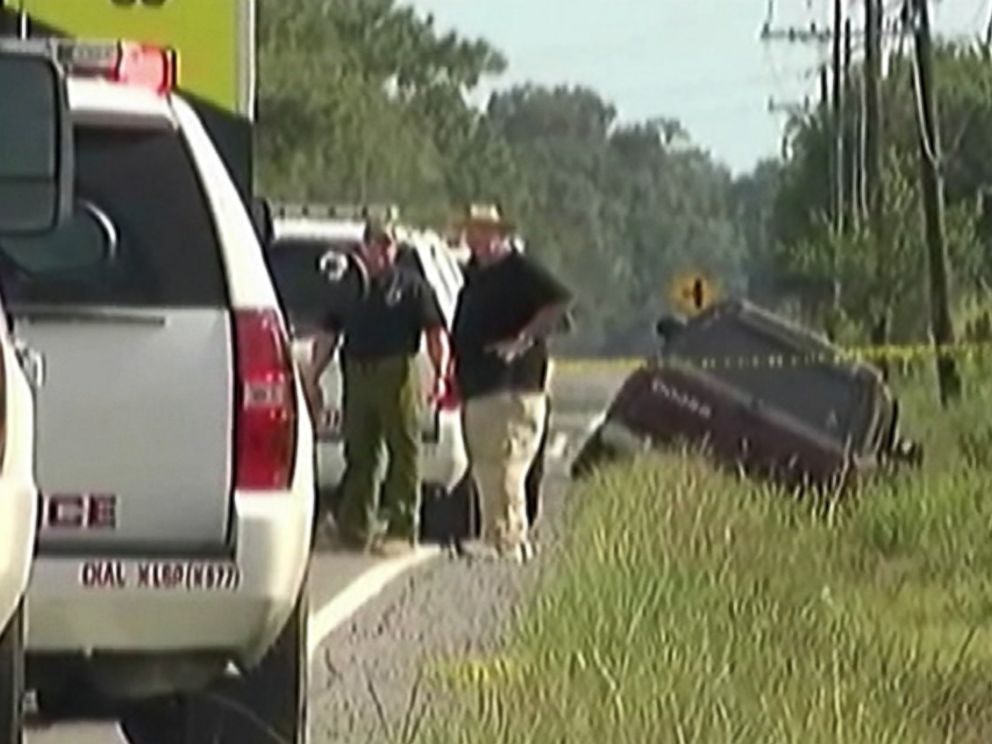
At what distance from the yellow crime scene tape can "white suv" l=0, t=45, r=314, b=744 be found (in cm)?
1403

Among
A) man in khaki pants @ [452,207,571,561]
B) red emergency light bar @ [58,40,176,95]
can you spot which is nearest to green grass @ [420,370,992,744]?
man in khaki pants @ [452,207,571,561]

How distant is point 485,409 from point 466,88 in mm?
66671

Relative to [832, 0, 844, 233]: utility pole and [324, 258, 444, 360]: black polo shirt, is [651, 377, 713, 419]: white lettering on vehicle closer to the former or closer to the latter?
[324, 258, 444, 360]: black polo shirt

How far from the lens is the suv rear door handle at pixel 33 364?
350 inches

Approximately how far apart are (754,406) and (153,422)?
46.6 feet

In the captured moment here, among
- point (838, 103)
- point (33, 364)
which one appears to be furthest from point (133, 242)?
point (838, 103)

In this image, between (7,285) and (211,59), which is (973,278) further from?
(7,285)

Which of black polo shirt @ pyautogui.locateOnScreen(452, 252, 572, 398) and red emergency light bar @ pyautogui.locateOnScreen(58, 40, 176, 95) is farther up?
red emergency light bar @ pyautogui.locateOnScreen(58, 40, 176, 95)

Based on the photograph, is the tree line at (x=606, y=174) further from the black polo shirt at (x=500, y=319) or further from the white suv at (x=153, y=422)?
the white suv at (x=153, y=422)

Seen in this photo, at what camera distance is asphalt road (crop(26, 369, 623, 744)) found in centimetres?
1158

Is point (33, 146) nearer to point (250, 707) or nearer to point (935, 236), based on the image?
point (250, 707)

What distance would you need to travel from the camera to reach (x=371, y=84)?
87688 mm

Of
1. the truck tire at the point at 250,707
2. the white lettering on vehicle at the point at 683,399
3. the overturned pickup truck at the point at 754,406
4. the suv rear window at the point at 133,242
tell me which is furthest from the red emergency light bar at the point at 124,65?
the white lettering on vehicle at the point at 683,399

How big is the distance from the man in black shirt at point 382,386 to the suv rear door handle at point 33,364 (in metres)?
10.0
